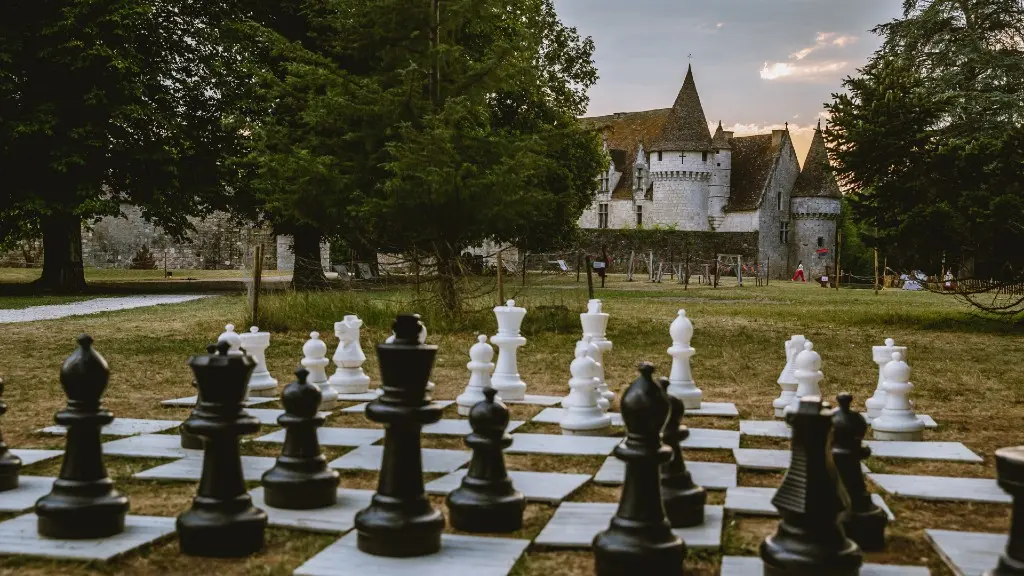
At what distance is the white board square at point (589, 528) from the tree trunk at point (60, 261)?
61.2 feet

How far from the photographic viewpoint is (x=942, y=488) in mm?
3260

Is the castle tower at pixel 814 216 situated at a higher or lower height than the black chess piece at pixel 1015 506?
higher

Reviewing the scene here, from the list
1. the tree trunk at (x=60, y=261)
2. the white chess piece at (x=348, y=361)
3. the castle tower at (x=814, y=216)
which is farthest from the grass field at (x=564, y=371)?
the castle tower at (x=814, y=216)

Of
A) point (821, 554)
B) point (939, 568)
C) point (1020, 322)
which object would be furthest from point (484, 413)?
point (1020, 322)

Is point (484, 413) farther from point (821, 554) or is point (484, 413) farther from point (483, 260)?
point (483, 260)

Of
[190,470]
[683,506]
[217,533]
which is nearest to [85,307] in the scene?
[190,470]

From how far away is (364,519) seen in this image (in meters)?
2.44

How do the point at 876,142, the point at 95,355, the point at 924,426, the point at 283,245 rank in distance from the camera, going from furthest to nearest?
the point at 283,245, the point at 876,142, the point at 924,426, the point at 95,355

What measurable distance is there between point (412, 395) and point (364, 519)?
1.15 feet

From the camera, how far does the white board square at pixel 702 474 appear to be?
329 centimetres

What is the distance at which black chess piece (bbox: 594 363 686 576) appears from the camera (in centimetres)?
225

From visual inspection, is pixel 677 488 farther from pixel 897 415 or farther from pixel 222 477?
pixel 897 415

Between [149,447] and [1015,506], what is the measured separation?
3.18m

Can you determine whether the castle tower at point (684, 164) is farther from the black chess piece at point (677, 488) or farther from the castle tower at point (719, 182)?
the black chess piece at point (677, 488)
